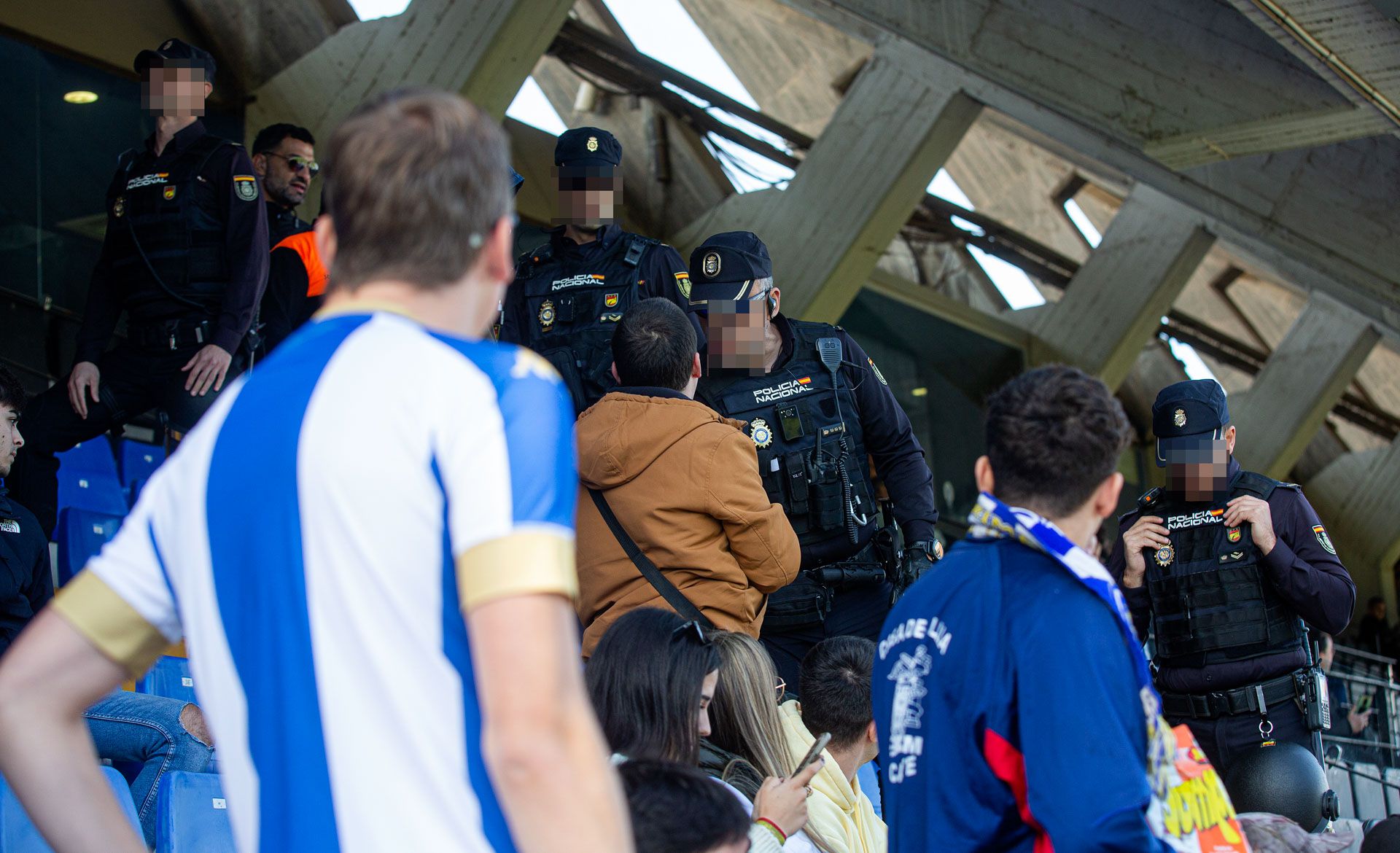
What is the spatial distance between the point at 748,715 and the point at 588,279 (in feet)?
6.51

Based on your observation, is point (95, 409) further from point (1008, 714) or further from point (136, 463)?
point (1008, 714)

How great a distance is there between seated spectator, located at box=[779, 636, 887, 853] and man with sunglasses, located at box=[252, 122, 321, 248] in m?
3.97

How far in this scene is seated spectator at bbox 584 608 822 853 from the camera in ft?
9.99

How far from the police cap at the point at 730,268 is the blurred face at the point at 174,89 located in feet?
7.99

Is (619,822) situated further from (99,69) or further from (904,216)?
(904,216)

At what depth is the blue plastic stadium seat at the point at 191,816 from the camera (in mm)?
3793

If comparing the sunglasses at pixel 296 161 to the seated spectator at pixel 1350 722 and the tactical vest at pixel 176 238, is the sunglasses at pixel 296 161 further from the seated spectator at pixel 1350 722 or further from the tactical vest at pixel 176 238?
the seated spectator at pixel 1350 722

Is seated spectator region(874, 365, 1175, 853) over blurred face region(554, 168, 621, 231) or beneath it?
beneath

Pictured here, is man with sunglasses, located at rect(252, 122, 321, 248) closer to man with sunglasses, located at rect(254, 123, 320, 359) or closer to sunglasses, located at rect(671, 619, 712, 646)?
man with sunglasses, located at rect(254, 123, 320, 359)

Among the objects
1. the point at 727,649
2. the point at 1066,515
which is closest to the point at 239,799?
the point at 1066,515

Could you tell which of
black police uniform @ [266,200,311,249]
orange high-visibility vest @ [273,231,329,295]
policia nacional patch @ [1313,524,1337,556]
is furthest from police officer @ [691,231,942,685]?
black police uniform @ [266,200,311,249]

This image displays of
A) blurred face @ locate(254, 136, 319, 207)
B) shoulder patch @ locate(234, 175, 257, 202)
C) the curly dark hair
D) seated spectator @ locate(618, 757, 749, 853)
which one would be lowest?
seated spectator @ locate(618, 757, 749, 853)

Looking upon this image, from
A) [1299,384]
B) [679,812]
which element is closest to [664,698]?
[679,812]

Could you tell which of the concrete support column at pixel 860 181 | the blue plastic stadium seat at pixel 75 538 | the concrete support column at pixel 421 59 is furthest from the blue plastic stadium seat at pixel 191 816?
the concrete support column at pixel 860 181
